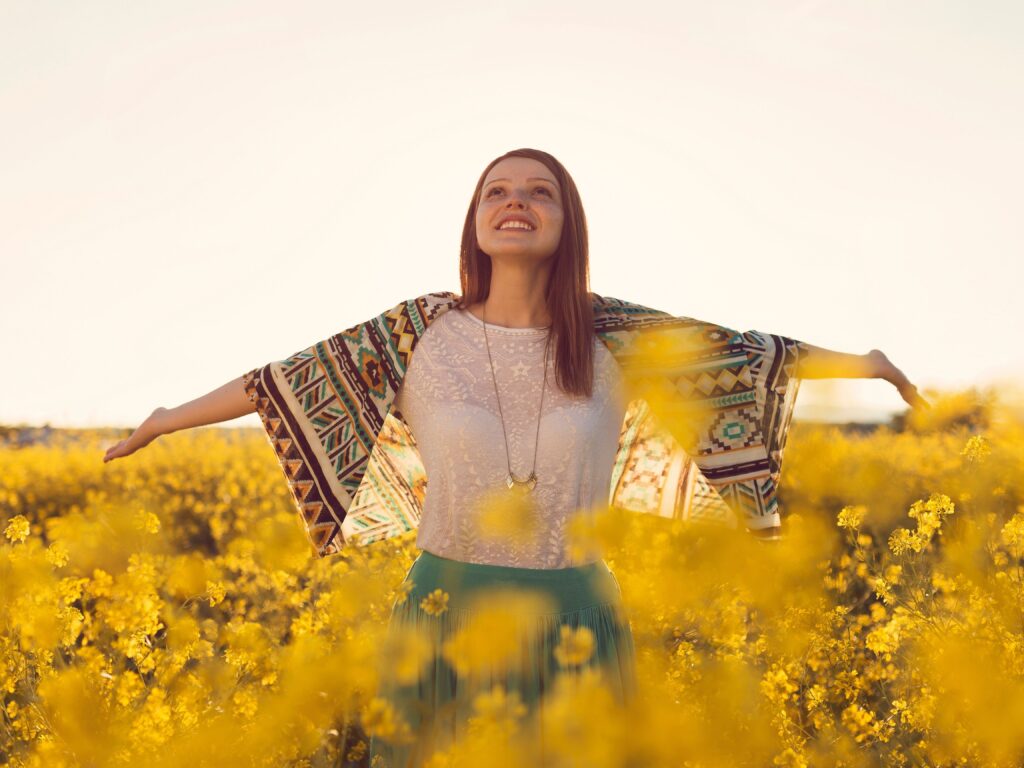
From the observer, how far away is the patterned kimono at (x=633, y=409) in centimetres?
213

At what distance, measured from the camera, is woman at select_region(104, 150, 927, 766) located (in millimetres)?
1850

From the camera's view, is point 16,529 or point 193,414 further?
point 16,529

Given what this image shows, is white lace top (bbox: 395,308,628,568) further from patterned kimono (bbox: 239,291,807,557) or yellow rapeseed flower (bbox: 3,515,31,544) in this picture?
yellow rapeseed flower (bbox: 3,515,31,544)

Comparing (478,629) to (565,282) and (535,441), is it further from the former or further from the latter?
(565,282)

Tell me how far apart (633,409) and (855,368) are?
546 mm

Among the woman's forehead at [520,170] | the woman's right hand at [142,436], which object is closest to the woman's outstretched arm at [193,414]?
the woman's right hand at [142,436]

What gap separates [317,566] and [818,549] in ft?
7.38

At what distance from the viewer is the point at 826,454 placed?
2404 millimetres

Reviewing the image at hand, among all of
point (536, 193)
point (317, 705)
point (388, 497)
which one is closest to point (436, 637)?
point (317, 705)

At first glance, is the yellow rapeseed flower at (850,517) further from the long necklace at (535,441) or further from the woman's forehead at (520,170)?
the woman's forehead at (520,170)

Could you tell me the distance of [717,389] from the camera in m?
2.20

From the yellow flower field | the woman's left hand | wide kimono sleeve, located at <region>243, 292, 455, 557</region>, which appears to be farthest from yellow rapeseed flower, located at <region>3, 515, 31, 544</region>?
the woman's left hand

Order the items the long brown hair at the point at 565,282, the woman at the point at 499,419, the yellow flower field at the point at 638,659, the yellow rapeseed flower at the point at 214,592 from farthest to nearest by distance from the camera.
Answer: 1. the yellow rapeseed flower at the point at 214,592
2. the long brown hair at the point at 565,282
3. the woman at the point at 499,419
4. the yellow flower field at the point at 638,659

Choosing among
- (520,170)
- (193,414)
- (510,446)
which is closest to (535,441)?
(510,446)
